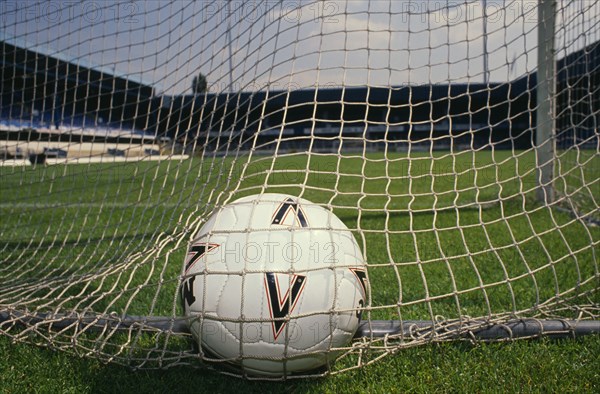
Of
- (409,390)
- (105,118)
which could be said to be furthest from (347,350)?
(105,118)

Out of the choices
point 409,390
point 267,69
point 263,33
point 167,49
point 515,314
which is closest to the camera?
point 409,390

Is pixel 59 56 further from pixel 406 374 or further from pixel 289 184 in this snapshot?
pixel 406 374

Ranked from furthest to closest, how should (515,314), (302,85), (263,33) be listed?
(263,33)
(302,85)
(515,314)

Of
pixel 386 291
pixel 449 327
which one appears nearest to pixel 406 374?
pixel 449 327

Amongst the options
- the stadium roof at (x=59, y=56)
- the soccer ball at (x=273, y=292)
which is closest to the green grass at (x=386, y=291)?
the soccer ball at (x=273, y=292)

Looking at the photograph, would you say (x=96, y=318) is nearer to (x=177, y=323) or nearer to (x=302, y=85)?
(x=177, y=323)

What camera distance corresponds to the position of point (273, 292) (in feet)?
5.54

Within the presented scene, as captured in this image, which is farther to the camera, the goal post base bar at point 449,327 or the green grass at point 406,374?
the goal post base bar at point 449,327

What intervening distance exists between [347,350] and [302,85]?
50.4 inches

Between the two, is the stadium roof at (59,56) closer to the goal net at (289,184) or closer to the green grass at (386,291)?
the goal net at (289,184)

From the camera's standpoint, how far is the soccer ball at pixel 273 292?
169 cm

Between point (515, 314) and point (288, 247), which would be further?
point (515, 314)

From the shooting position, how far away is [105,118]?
567 cm

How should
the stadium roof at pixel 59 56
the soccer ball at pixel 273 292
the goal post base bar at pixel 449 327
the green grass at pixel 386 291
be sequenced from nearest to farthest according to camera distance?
the soccer ball at pixel 273 292
the green grass at pixel 386 291
the goal post base bar at pixel 449 327
the stadium roof at pixel 59 56
